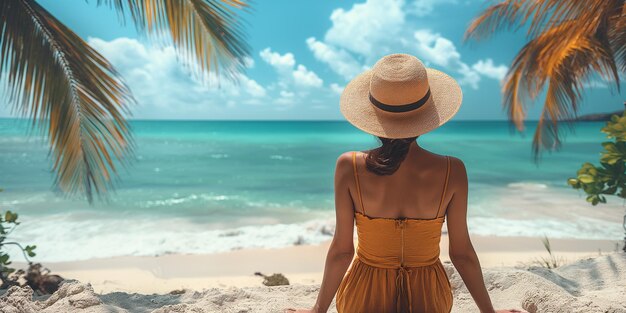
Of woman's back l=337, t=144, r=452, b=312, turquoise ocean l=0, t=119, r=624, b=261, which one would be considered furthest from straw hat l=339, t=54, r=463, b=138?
turquoise ocean l=0, t=119, r=624, b=261

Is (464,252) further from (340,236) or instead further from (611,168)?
(611,168)

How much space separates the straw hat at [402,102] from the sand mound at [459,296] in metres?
1.52

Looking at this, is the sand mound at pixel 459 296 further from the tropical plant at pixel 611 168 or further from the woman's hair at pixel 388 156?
the woman's hair at pixel 388 156

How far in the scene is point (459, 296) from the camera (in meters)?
2.93

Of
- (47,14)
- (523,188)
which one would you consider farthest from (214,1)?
(523,188)

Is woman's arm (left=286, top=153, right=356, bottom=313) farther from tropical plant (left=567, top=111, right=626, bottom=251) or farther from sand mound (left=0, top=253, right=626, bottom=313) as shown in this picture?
tropical plant (left=567, top=111, right=626, bottom=251)

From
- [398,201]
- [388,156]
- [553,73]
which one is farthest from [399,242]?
[553,73]

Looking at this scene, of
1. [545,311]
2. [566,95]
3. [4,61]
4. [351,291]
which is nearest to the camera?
[351,291]

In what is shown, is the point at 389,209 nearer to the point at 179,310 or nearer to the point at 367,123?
the point at 367,123

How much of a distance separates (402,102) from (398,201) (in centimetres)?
34

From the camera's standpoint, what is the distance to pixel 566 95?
5.84 metres

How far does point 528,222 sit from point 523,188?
5.20 metres

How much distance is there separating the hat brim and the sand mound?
4.96ft

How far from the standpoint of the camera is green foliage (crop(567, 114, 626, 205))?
3307 mm
